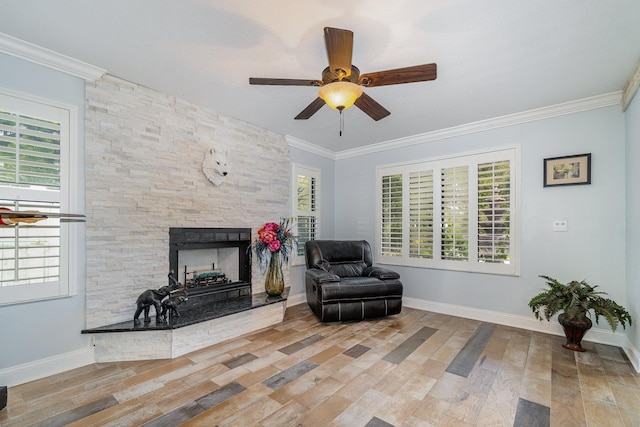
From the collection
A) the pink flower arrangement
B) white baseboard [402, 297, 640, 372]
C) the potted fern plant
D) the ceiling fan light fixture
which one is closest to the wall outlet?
the potted fern plant

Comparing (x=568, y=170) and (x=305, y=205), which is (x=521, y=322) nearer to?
(x=568, y=170)

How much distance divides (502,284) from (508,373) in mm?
1508

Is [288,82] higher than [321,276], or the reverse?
[288,82]

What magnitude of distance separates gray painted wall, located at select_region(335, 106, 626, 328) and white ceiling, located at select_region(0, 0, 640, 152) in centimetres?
41

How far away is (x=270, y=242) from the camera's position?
12.2ft

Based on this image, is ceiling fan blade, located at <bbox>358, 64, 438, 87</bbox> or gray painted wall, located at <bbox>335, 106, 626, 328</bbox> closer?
ceiling fan blade, located at <bbox>358, 64, 438, 87</bbox>

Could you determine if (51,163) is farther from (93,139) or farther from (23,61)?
(23,61)

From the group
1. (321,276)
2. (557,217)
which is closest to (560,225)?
(557,217)

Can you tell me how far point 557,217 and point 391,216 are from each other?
2070mm

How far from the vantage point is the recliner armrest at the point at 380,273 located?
387 centimetres

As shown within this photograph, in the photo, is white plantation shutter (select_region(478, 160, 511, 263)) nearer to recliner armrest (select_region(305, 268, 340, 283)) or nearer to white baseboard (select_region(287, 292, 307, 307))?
recliner armrest (select_region(305, 268, 340, 283))

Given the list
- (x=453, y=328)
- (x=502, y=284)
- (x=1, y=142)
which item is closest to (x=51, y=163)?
(x=1, y=142)

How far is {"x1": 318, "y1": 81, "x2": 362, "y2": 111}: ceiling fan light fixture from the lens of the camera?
78.0 inches

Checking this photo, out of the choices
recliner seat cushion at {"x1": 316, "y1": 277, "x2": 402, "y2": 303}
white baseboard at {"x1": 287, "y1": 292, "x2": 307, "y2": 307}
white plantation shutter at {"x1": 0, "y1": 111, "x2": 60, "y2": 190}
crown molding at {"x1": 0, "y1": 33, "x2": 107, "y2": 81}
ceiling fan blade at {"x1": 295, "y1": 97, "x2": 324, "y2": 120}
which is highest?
crown molding at {"x1": 0, "y1": 33, "x2": 107, "y2": 81}
